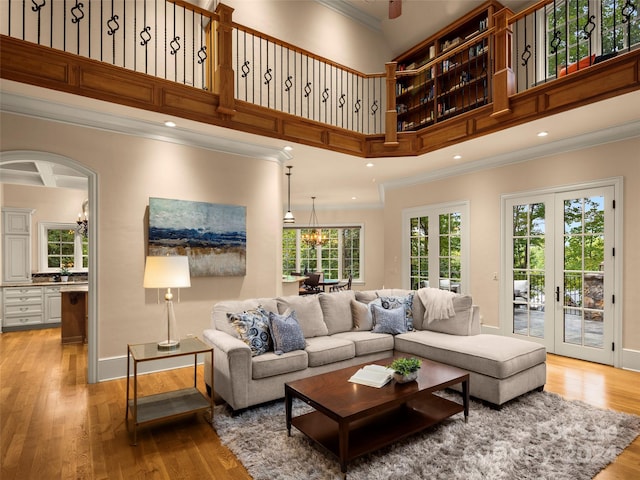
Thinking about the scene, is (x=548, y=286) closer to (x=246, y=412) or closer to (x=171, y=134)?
(x=246, y=412)

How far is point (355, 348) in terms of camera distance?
3.84 metres

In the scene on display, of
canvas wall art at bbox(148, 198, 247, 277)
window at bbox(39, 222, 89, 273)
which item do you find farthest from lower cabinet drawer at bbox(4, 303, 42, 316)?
canvas wall art at bbox(148, 198, 247, 277)

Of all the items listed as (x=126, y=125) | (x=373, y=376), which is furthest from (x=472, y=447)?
(x=126, y=125)

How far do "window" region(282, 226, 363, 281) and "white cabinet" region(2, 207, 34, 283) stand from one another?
20.4 ft

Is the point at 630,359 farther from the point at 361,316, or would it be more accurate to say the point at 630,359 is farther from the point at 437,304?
the point at 361,316

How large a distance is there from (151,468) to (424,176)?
5.78m

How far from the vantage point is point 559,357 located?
4.79 m

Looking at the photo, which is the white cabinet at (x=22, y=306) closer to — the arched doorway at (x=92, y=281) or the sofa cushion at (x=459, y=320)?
the arched doorway at (x=92, y=281)

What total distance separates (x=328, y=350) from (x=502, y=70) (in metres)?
3.63

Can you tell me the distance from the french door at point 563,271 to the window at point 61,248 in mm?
7969

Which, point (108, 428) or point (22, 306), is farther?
point (22, 306)

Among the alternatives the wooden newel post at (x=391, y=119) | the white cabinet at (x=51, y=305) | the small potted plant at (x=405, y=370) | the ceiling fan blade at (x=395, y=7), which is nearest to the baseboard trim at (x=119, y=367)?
the small potted plant at (x=405, y=370)

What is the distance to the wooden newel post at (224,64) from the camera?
407 cm

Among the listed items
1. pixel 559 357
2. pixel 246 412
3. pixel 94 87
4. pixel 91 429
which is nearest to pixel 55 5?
pixel 94 87
